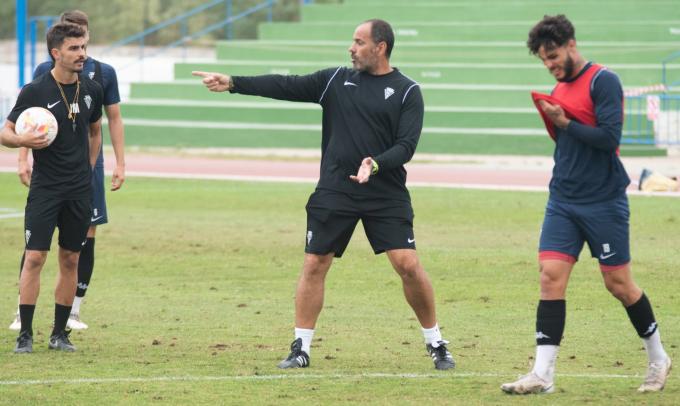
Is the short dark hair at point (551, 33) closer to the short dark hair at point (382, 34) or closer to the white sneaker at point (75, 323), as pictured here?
the short dark hair at point (382, 34)

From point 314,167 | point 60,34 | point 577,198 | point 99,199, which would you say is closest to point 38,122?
point 60,34

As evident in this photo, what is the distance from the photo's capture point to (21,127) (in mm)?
8328

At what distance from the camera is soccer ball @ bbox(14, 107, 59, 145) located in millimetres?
8328

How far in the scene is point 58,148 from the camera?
340 inches

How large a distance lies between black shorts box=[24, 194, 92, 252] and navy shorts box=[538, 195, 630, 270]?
322cm

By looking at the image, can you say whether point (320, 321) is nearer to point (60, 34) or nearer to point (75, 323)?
point (75, 323)

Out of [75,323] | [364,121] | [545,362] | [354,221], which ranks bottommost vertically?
[75,323]

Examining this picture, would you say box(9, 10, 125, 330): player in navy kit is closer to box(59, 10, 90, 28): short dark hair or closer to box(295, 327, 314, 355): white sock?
box(59, 10, 90, 28): short dark hair

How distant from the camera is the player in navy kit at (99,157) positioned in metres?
9.12

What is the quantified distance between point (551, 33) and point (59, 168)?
11.4 ft

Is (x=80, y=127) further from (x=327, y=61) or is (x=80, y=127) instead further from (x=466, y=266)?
(x=327, y=61)

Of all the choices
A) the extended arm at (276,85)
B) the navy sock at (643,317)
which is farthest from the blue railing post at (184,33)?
the navy sock at (643,317)

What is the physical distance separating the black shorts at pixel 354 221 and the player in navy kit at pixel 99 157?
187 cm

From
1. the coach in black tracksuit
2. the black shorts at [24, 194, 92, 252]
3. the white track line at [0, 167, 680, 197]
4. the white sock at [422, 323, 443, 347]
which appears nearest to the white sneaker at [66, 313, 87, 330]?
the black shorts at [24, 194, 92, 252]
